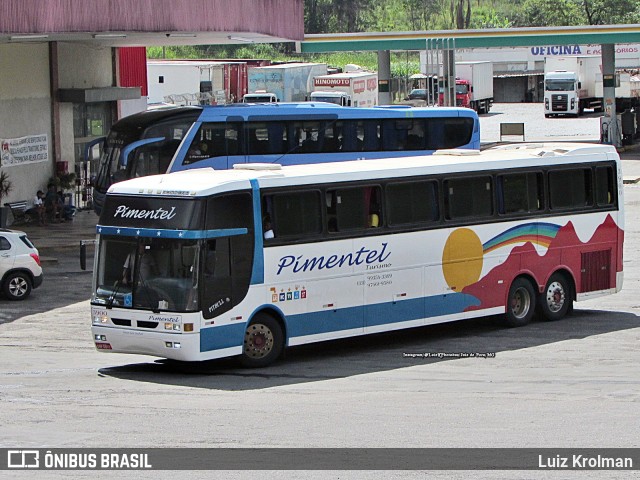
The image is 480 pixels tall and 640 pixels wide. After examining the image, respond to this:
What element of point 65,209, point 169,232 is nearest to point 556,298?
point 169,232

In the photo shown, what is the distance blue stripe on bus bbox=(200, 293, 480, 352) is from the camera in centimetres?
1666

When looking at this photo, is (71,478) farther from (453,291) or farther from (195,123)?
(195,123)

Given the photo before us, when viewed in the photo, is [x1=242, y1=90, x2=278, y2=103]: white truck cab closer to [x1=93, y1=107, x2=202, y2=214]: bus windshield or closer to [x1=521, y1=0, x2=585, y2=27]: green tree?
[x1=93, y1=107, x2=202, y2=214]: bus windshield

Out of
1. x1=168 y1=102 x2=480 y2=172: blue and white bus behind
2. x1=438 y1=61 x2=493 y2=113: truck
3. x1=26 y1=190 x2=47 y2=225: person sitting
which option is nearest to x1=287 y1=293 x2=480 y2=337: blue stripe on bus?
x1=168 y1=102 x2=480 y2=172: blue and white bus behind

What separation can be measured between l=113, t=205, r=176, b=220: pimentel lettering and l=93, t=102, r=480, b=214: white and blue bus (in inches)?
625

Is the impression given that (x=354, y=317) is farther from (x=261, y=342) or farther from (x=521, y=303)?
(x=521, y=303)

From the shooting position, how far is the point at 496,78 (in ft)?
365

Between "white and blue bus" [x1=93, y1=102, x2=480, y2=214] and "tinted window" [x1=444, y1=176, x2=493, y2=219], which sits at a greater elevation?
"white and blue bus" [x1=93, y1=102, x2=480, y2=214]

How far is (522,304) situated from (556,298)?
0.82 m

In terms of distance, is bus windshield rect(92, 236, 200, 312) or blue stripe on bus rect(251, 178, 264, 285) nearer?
bus windshield rect(92, 236, 200, 312)

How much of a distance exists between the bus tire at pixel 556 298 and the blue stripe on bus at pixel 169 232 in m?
6.78

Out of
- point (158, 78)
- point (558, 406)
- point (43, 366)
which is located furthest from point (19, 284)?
point (158, 78)

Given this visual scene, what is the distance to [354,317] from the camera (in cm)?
1848

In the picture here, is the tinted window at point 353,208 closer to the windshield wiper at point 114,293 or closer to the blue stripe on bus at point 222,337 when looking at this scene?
the blue stripe on bus at point 222,337
